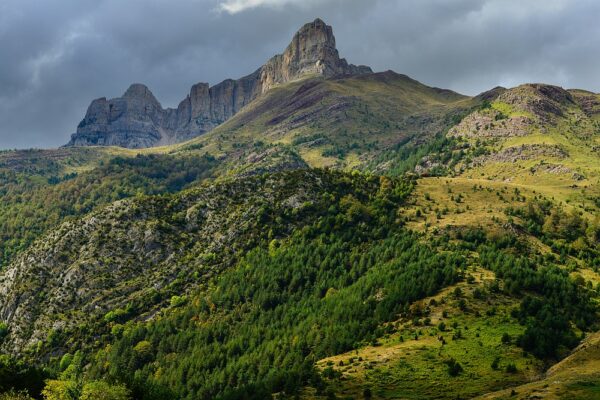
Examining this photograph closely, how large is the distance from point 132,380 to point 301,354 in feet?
177

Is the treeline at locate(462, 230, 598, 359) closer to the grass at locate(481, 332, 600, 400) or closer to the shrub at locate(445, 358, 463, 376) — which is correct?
the grass at locate(481, 332, 600, 400)

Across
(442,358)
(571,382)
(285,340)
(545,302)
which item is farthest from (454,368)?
(285,340)

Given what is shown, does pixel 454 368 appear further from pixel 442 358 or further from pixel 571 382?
pixel 571 382

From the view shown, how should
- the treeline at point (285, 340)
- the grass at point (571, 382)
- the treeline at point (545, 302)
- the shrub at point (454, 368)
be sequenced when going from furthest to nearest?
the treeline at point (285, 340) → the treeline at point (545, 302) → the shrub at point (454, 368) → the grass at point (571, 382)

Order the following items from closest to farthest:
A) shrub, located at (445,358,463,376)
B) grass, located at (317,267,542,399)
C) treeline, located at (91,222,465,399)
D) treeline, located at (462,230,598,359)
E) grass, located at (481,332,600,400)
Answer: grass, located at (481,332,600,400), grass, located at (317,267,542,399), shrub, located at (445,358,463,376), treeline, located at (462,230,598,359), treeline, located at (91,222,465,399)

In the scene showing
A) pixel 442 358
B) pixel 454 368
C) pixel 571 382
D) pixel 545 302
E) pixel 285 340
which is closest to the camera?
pixel 571 382

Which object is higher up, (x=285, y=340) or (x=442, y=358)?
(x=285, y=340)

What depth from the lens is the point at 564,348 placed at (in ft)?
432

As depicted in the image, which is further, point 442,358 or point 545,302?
point 545,302

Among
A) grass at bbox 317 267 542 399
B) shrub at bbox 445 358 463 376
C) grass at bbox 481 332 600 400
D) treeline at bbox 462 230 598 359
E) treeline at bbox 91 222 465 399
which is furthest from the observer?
treeline at bbox 91 222 465 399

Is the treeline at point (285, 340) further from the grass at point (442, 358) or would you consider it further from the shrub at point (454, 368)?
the shrub at point (454, 368)

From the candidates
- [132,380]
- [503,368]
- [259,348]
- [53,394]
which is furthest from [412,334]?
[53,394]

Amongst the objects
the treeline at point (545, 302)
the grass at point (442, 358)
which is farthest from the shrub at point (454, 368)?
the treeline at point (545, 302)

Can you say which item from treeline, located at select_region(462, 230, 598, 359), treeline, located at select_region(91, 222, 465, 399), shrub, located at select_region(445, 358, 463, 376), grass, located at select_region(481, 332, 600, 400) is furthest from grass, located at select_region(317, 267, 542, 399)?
treeline, located at select_region(91, 222, 465, 399)
